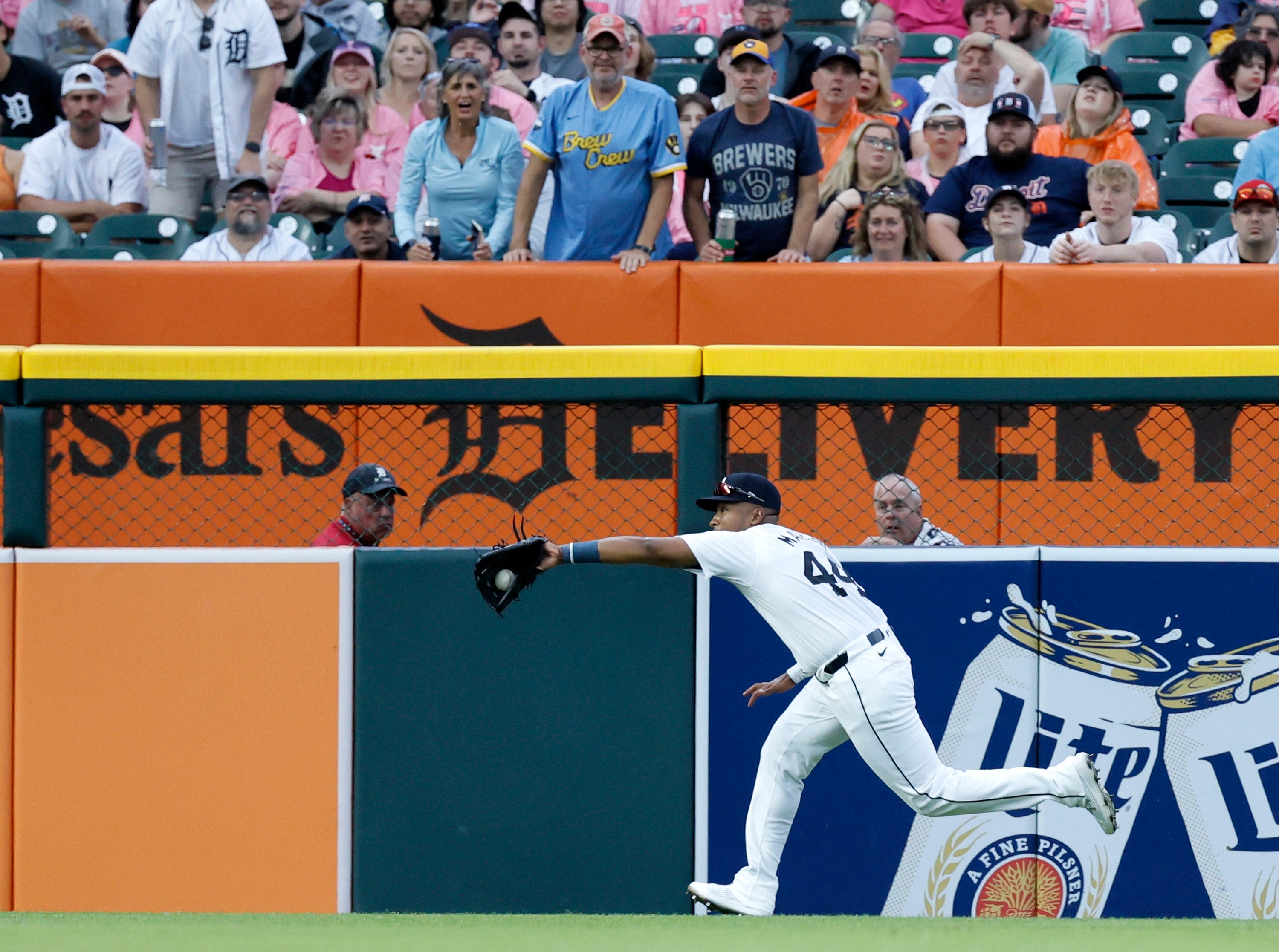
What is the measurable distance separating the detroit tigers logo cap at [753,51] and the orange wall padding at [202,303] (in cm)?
222

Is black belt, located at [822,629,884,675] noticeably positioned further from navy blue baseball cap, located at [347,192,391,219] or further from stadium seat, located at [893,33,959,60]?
stadium seat, located at [893,33,959,60]

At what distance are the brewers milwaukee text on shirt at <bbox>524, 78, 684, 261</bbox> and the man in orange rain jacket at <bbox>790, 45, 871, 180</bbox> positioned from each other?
5.76 feet

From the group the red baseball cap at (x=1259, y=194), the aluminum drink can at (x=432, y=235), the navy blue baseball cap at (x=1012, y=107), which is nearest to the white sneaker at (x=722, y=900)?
the aluminum drink can at (x=432, y=235)

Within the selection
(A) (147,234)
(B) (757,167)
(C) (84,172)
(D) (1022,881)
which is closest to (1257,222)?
(B) (757,167)

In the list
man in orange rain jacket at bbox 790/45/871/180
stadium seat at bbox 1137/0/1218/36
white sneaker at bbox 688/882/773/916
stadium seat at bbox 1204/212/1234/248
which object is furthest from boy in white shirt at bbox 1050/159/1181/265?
stadium seat at bbox 1137/0/1218/36

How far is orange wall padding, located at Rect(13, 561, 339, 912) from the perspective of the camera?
544 cm

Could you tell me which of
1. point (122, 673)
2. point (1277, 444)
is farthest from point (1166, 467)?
point (122, 673)

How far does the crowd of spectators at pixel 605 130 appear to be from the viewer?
7914mm

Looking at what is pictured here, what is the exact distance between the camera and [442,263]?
24.1 ft

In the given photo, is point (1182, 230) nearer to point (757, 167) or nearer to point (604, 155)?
point (757, 167)

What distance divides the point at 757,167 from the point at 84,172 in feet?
14.7

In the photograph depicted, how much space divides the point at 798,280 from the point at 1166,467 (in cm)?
205

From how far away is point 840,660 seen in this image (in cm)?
502

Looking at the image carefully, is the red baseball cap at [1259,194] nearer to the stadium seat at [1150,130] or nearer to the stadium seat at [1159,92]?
the stadium seat at [1150,130]
